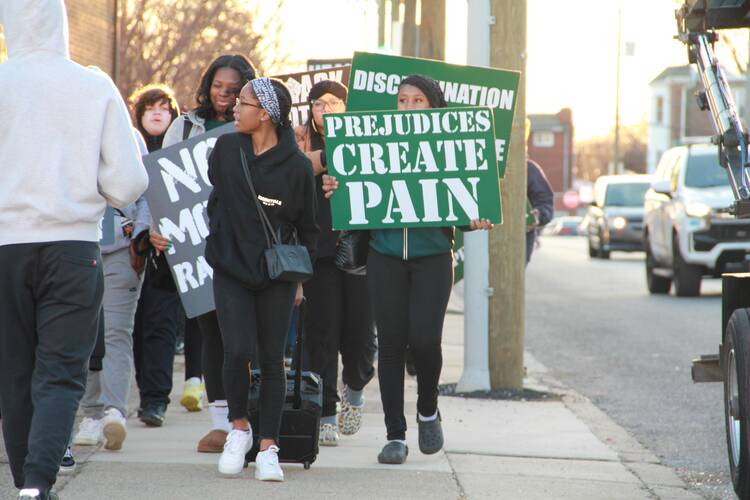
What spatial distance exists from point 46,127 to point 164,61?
16.3 m

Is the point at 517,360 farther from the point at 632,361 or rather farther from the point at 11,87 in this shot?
the point at 11,87

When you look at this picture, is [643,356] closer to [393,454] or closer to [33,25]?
[393,454]

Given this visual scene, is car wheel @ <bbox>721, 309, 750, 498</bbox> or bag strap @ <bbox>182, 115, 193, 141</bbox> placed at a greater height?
bag strap @ <bbox>182, 115, 193, 141</bbox>

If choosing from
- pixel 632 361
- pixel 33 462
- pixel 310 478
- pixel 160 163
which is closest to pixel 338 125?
pixel 160 163

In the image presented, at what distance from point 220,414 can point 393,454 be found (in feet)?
2.79

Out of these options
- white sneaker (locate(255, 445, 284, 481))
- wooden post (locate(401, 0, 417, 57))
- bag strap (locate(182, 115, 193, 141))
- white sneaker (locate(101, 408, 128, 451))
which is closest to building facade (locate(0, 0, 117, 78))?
wooden post (locate(401, 0, 417, 57))

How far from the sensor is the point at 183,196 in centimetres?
690

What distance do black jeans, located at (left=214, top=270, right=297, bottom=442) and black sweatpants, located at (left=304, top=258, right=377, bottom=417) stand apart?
0.87m

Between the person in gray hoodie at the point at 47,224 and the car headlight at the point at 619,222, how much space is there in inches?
1163

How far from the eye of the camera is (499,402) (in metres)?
8.95

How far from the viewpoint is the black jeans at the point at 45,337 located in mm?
4770

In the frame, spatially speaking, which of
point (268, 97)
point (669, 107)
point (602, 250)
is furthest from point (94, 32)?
point (669, 107)

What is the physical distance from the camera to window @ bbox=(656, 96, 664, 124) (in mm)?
99250

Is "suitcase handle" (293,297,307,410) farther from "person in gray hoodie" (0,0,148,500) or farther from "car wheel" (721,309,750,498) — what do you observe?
"car wheel" (721,309,750,498)
